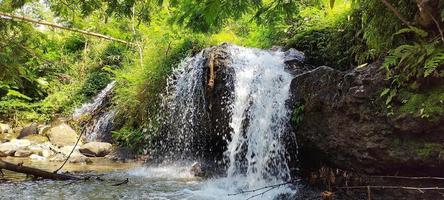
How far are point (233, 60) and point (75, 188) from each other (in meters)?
3.81

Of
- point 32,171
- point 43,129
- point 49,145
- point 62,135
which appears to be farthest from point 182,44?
point 32,171

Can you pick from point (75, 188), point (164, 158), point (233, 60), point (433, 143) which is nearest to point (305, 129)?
point (433, 143)

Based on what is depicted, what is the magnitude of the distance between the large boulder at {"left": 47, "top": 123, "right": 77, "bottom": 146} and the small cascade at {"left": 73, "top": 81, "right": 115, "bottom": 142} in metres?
0.37

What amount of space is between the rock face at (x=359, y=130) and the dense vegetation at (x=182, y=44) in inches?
8.8

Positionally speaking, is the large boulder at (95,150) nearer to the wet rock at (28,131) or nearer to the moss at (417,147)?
the wet rock at (28,131)

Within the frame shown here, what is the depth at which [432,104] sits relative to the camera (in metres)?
3.69

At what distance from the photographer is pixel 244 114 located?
21.5ft

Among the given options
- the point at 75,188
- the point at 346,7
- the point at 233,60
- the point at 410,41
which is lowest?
the point at 75,188

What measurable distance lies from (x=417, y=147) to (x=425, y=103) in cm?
47

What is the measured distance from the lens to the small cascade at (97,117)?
1055 cm

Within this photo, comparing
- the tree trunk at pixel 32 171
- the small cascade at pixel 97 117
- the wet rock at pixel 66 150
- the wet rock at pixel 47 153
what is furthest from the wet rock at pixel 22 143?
the tree trunk at pixel 32 171

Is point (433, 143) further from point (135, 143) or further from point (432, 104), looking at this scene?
point (135, 143)

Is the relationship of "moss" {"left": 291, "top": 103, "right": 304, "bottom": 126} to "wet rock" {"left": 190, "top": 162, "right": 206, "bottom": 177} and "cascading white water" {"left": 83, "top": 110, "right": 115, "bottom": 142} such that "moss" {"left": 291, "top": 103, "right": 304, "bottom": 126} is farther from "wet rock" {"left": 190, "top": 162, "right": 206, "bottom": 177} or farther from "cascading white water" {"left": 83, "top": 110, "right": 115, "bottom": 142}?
"cascading white water" {"left": 83, "top": 110, "right": 115, "bottom": 142}

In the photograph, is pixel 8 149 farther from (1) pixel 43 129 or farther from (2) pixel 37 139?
(1) pixel 43 129
